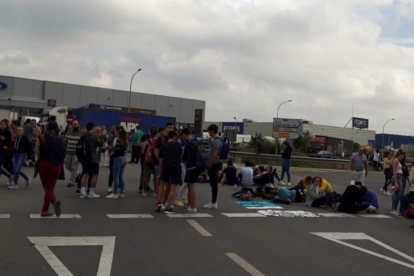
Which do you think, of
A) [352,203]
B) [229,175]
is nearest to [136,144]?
[229,175]

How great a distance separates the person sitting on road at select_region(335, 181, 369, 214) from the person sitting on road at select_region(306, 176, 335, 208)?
0.34 m

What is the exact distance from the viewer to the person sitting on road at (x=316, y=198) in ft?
40.9

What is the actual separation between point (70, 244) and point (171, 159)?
342 cm

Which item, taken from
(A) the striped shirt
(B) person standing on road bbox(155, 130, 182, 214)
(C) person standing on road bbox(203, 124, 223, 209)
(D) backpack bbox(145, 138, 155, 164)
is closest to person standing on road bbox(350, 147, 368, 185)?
(C) person standing on road bbox(203, 124, 223, 209)

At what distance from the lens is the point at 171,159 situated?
1004 centimetres

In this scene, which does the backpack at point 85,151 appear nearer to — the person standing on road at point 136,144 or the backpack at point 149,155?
the backpack at point 149,155

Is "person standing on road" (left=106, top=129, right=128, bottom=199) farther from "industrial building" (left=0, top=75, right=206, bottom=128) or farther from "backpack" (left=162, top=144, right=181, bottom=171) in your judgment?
"industrial building" (left=0, top=75, right=206, bottom=128)

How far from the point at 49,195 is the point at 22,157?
13.3 ft

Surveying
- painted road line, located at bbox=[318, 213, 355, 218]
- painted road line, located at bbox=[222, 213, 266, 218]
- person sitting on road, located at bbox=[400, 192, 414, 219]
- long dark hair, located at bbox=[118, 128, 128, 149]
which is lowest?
painted road line, located at bbox=[222, 213, 266, 218]

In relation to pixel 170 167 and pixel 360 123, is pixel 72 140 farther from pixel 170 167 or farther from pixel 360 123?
pixel 360 123

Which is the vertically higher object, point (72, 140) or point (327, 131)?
point (327, 131)

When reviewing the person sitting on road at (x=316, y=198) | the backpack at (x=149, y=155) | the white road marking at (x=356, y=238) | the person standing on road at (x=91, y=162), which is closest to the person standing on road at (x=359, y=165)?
the person sitting on road at (x=316, y=198)

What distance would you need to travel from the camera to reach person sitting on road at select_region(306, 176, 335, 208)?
12477 millimetres

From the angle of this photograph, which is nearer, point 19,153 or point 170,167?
point 170,167
